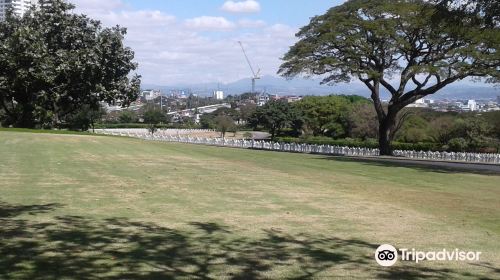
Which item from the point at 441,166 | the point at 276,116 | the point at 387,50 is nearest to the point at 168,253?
the point at 441,166

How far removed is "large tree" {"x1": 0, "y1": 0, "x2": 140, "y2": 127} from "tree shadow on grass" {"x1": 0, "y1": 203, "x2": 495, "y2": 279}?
Result: 40975mm

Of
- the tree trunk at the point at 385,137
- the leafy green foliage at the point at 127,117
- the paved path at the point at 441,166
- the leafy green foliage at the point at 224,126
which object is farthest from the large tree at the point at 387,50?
the leafy green foliage at the point at 127,117

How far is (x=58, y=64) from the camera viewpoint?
153ft

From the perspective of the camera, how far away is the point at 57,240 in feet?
22.5

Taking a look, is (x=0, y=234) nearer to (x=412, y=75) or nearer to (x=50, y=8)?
(x=412, y=75)

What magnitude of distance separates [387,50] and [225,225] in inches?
1313

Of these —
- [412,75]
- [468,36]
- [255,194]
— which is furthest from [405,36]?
[255,194]

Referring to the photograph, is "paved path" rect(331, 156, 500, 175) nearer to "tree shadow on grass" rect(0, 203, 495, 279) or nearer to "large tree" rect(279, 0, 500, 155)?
"large tree" rect(279, 0, 500, 155)

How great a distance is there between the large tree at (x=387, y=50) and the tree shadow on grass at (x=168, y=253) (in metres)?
30.4

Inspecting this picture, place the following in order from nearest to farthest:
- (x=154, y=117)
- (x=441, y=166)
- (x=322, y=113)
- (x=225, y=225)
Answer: (x=225, y=225) → (x=441, y=166) → (x=322, y=113) → (x=154, y=117)

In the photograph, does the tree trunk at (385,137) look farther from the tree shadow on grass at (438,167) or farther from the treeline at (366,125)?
the tree shadow on grass at (438,167)

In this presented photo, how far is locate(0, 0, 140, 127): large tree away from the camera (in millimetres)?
45438

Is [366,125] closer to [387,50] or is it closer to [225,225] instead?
[387,50]

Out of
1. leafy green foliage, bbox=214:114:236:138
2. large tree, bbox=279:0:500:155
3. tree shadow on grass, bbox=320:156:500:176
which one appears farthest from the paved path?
leafy green foliage, bbox=214:114:236:138
